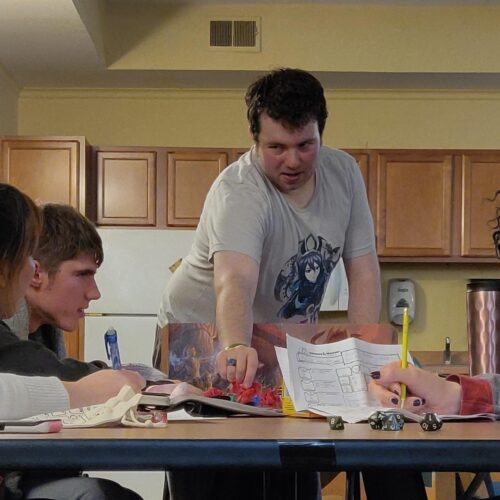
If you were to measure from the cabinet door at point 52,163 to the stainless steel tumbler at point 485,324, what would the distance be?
12.6 ft

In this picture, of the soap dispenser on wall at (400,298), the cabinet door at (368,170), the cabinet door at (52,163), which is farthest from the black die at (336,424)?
the soap dispenser on wall at (400,298)

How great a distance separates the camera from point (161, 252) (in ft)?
17.4

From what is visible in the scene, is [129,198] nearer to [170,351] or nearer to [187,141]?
[187,141]

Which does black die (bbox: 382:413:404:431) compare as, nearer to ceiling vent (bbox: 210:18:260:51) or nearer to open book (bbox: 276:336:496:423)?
open book (bbox: 276:336:496:423)

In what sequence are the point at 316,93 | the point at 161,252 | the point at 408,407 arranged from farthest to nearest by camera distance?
the point at 161,252
the point at 316,93
the point at 408,407

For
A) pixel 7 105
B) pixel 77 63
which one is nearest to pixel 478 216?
pixel 77 63

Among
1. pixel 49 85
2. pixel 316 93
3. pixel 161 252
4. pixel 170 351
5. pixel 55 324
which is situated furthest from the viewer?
pixel 49 85

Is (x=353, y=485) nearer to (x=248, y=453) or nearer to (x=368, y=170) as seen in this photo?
(x=248, y=453)

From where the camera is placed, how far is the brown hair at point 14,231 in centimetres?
151

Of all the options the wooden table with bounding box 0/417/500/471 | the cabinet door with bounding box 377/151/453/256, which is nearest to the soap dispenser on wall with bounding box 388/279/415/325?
the cabinet door with bounding box 377/151/453/256

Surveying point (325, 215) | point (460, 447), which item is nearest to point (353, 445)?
point (460, 447)

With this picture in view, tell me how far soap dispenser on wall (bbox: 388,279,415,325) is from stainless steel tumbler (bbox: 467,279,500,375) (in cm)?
402

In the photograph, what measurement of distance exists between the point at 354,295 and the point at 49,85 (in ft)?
13.0

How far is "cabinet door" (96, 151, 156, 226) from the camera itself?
5.62 m
